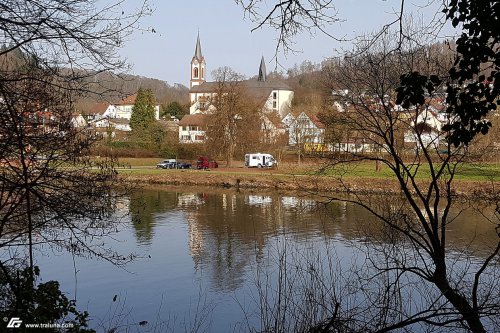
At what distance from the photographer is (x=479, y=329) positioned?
158 inches

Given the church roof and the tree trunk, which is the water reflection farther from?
the church roof

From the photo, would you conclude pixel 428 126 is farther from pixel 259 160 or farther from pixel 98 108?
pixel 259 160

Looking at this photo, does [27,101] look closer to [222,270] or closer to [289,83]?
[222,270]

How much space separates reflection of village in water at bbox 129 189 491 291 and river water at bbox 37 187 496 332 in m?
0.03

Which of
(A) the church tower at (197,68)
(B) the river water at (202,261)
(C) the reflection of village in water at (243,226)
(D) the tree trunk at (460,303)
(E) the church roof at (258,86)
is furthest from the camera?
(A) the church tower at (197,68)

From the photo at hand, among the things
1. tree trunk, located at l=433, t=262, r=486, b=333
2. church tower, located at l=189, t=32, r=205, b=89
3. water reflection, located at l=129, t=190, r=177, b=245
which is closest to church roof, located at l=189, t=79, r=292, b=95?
church tower, located at l=189, t=32, r=205, b=89

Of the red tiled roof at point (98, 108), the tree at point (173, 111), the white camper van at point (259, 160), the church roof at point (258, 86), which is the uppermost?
the church roof at point (258, 86)

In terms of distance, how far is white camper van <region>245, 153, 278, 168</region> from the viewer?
41.5 meters

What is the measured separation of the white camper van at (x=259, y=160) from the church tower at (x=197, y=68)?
190 ft

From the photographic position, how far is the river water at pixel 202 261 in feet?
30.4

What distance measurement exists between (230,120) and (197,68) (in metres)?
60.1

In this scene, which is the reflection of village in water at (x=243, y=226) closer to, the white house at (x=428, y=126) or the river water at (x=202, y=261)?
the river water at (x=202, y=261)

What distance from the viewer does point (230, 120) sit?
4006cm

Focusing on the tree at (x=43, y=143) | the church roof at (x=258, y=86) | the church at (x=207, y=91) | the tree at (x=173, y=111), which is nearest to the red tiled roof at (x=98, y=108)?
the tree at (x=43, y=143)
